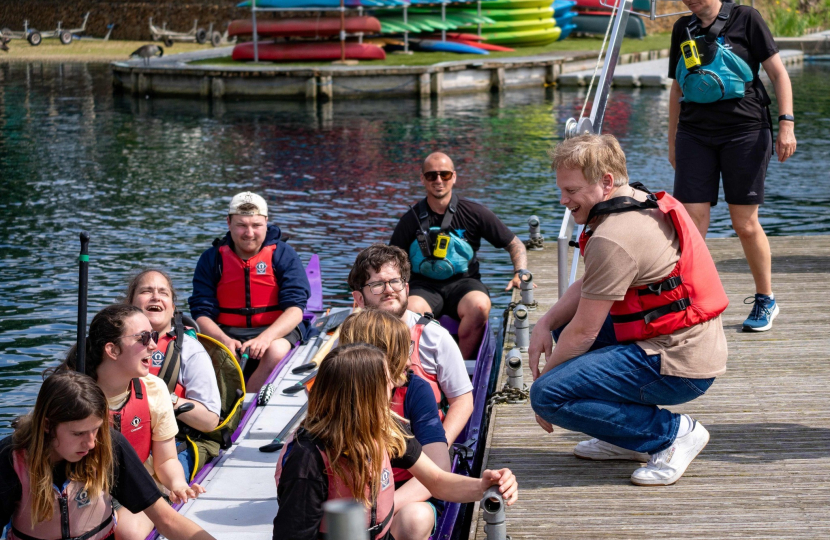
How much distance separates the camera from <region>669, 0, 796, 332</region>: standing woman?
5340 millimetres

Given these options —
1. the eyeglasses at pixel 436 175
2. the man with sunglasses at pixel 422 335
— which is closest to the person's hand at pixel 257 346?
the eyeglasses at pixel 436 175

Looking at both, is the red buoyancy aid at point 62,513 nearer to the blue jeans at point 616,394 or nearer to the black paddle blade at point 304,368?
the blue jeans at point 616,394

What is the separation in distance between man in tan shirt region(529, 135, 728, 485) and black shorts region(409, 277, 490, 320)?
2.43 metres

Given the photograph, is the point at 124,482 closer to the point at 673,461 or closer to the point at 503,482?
the point at 503,482

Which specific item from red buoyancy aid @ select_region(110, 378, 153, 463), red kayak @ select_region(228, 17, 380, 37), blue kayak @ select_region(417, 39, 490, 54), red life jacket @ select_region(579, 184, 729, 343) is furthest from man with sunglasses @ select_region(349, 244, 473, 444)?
blue kayak @ select_region(417, 39, 490, 54)

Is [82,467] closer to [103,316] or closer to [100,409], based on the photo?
[100,409]

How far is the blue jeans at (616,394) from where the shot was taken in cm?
389

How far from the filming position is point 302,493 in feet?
9.85

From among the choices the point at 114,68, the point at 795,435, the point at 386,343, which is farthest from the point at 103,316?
the point at 114,68

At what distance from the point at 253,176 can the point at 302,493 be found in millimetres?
13027

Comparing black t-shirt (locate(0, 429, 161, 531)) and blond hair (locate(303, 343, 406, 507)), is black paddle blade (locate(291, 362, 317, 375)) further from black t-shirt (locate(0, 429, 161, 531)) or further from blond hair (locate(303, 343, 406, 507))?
blond hair (locate(303, 343, 406, 507))

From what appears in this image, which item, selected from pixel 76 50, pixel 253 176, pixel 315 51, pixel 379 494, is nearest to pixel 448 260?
pixel 379 494

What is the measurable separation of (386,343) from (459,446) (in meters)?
1.00

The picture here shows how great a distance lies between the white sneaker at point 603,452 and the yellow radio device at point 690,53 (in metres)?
2.23
